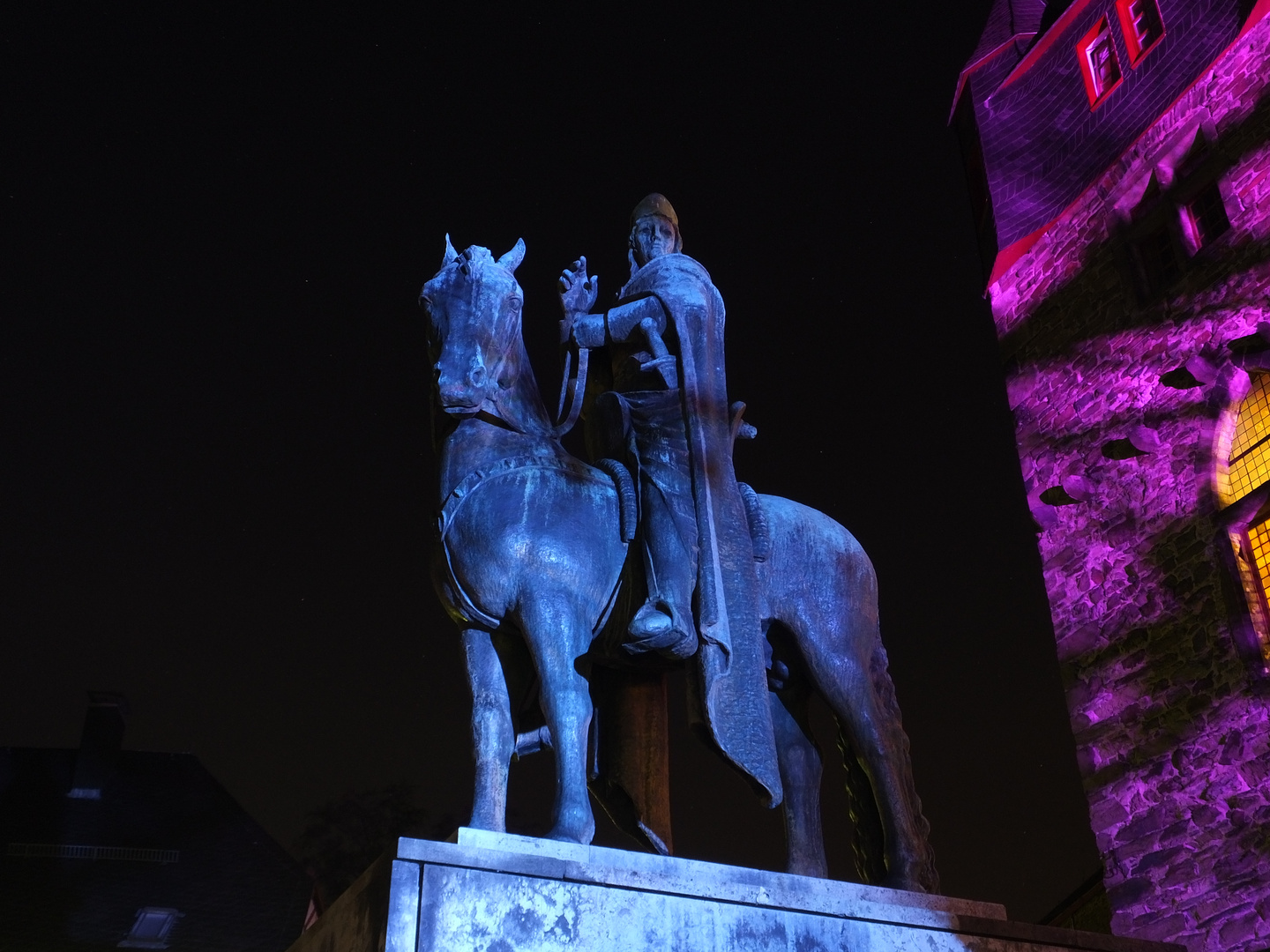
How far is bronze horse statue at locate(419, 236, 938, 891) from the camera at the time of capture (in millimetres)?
4738

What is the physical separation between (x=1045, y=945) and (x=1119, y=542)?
37.0ft

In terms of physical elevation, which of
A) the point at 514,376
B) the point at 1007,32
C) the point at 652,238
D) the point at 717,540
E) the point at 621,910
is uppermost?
the point at 1007,32

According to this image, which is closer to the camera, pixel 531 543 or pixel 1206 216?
pixel 531 543

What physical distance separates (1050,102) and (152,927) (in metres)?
17.0

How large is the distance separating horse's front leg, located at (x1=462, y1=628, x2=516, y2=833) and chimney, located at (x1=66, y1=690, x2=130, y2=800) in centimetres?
1949

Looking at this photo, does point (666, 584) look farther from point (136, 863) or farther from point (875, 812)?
point (136, 863)

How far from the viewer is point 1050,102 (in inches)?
729

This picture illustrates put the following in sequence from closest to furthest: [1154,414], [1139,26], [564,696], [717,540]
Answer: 1. [564,696]
2. [717,540]
3. [1154,414]
4. [1139,26]

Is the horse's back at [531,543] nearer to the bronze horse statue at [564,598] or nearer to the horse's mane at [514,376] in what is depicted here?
the bronze horse statue at [564,598]

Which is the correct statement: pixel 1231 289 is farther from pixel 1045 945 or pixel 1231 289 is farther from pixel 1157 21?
pixel 1045 945

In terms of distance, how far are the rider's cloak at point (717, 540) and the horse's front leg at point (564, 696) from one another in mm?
477

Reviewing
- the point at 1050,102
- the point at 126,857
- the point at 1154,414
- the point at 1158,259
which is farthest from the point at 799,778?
the point at 126,857

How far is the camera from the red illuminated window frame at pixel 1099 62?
1762 centimetres

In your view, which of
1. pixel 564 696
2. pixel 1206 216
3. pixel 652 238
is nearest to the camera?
pixel 564 696
